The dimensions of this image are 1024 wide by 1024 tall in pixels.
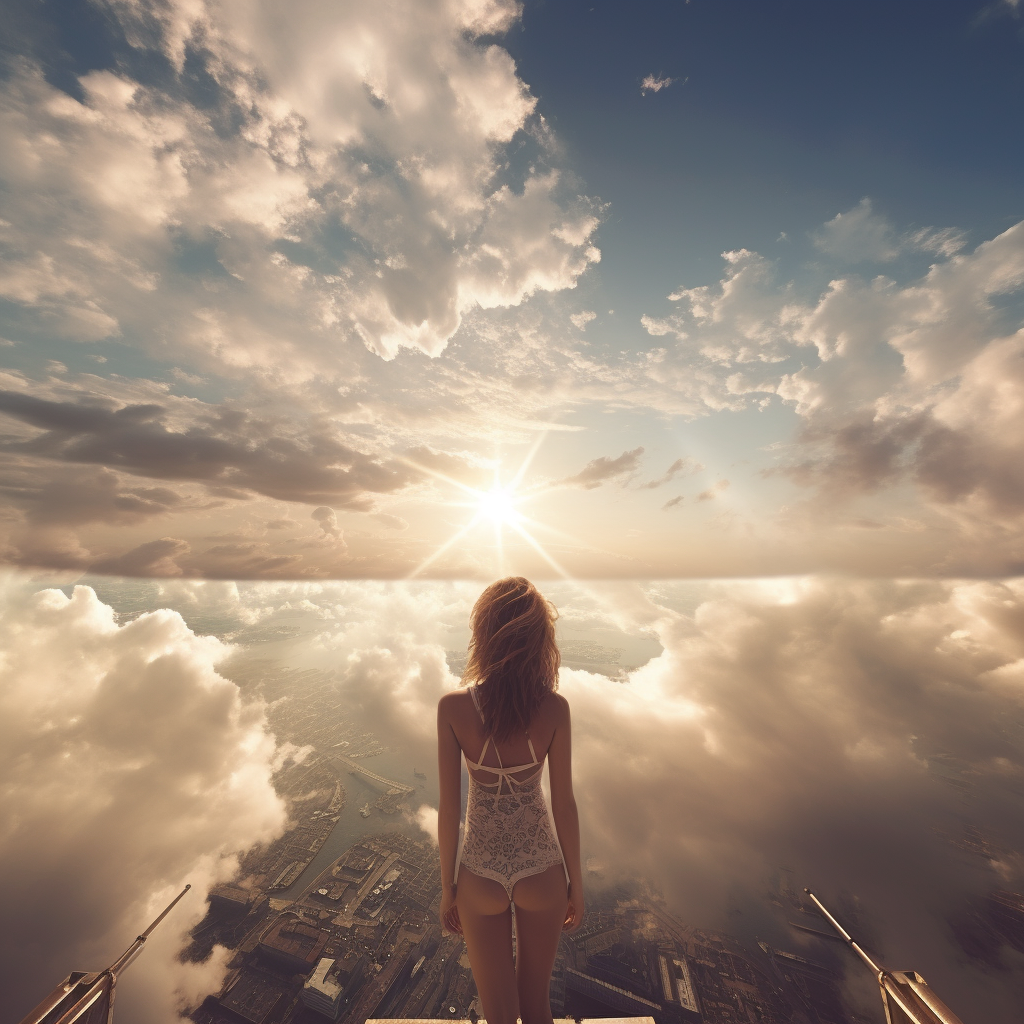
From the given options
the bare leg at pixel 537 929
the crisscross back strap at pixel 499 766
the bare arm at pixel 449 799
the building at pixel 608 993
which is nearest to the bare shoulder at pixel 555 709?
the crisscross back strap at pixel 499 766

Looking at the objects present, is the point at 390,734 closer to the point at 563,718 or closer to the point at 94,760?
the point at 94,760

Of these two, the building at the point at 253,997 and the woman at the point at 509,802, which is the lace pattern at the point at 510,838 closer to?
the woman at the point at 509,802

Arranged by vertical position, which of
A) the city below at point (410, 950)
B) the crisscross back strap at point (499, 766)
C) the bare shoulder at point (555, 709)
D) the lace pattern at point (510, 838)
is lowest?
the city below at point (410, 950)

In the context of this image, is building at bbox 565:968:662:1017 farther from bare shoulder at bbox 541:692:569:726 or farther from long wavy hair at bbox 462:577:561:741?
long wavy hair at bbox 462:577:561:741

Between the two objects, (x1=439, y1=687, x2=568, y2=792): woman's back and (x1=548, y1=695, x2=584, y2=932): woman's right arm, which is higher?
(x1=439, y1=687, x2=568, y2=792): woman's back

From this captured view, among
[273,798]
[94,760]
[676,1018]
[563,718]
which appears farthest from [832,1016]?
[94,760]

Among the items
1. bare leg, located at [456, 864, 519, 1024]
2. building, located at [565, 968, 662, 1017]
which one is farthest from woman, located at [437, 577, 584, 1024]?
building, located at [565, 968, 662, 1017]

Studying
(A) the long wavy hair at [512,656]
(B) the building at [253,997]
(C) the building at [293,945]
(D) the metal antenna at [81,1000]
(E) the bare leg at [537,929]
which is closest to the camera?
(A) the long wavy hair at [512,656]

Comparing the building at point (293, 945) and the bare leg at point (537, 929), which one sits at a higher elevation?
the bare leg at point (537, 929)
